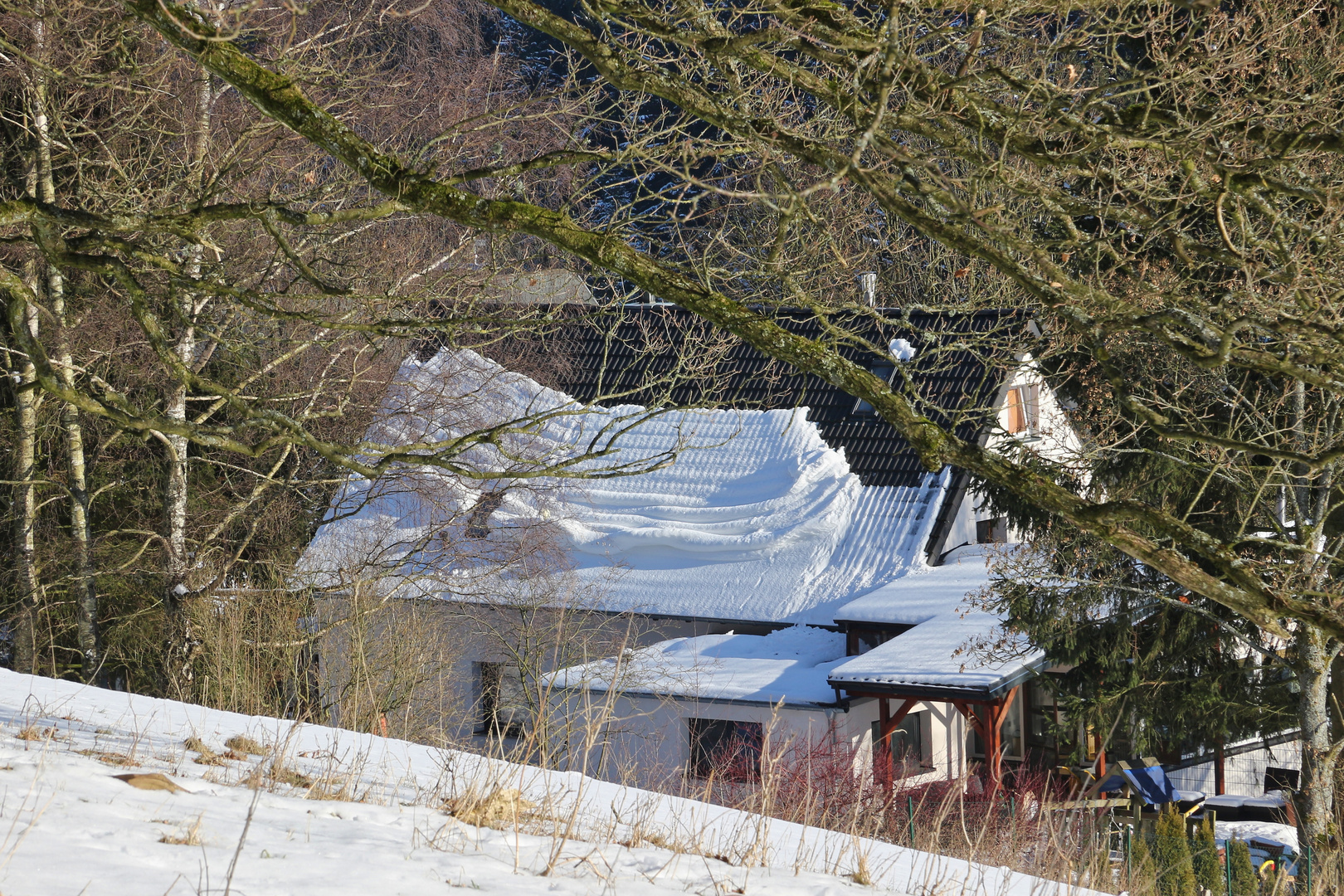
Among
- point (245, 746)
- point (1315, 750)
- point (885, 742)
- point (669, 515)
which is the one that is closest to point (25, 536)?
point (669, 515)

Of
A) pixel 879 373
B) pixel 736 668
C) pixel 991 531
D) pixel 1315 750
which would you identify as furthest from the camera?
pixel 991 531

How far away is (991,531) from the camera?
18.4 meters

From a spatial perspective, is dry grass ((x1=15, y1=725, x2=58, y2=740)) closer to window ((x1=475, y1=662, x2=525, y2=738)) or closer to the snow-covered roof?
the snow-covered roof

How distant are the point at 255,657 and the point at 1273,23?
11.4 m

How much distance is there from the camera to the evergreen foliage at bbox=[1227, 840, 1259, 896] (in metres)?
9.08

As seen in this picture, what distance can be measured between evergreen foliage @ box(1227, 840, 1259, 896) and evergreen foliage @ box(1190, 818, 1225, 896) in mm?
113

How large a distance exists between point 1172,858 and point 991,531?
940 cm

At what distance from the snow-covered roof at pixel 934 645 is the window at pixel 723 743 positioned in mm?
1426

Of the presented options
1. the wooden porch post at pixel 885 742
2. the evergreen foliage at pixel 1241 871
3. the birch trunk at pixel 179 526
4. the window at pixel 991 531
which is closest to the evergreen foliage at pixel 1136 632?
the wooden porch post at pixel 885 742

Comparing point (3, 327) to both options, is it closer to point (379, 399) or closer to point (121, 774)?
point (379, 399)

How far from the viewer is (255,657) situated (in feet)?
42.7

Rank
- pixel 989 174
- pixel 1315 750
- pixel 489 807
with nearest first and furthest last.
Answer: pixel 489 807 → pixel 989 174 → pixel 1315 750

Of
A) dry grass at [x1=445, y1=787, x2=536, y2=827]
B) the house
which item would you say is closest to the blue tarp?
the house

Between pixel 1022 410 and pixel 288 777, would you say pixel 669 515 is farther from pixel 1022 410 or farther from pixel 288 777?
pixel 288 777
